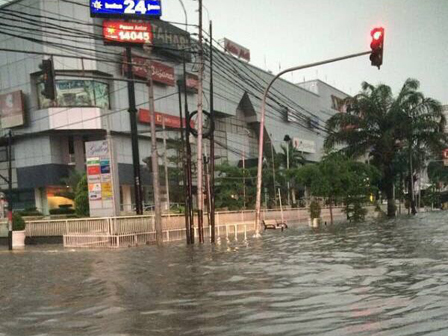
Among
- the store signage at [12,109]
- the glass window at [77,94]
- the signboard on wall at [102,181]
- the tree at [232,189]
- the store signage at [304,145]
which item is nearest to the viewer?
the signboard on wall at [102,181]

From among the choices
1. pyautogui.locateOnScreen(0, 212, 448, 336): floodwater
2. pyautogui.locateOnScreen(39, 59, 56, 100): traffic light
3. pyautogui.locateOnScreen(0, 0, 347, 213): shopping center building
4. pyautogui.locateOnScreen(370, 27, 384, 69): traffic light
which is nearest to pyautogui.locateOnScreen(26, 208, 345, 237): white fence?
pyautogui.locateOnScreen(0, 212, 448, 336): floodwater

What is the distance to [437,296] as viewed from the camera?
721 cm

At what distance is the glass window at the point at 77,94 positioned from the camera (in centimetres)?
5122

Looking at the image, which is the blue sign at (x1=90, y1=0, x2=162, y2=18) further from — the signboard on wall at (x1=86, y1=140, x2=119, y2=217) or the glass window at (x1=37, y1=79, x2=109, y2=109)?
the glass window at (x1=37, y1=79, x2=109, y2=109)

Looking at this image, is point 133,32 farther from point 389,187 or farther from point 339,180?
point 389,187

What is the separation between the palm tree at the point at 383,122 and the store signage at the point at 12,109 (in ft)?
105

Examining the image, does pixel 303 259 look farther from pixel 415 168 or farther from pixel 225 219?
pixel 415 168

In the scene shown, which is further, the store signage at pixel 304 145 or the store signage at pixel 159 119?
the store signage at pixel 304 145

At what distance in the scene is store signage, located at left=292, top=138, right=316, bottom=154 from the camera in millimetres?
89125

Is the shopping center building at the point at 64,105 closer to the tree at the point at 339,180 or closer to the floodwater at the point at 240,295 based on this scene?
the tree at the point at 339,180

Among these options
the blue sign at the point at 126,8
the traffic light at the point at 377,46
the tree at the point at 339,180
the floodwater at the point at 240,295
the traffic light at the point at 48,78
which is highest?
the blue sign at the point at 126,8

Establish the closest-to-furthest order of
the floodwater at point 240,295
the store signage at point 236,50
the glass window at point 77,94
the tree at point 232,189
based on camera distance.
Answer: the floodwater at point 240,295 → the tree at point 232,189 → the glass window at point 77,94 → the store signage at point 236,50

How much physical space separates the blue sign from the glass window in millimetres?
19262

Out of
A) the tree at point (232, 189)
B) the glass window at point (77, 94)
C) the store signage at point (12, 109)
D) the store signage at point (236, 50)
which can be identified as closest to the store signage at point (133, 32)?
the glass window at point (77, 94)
